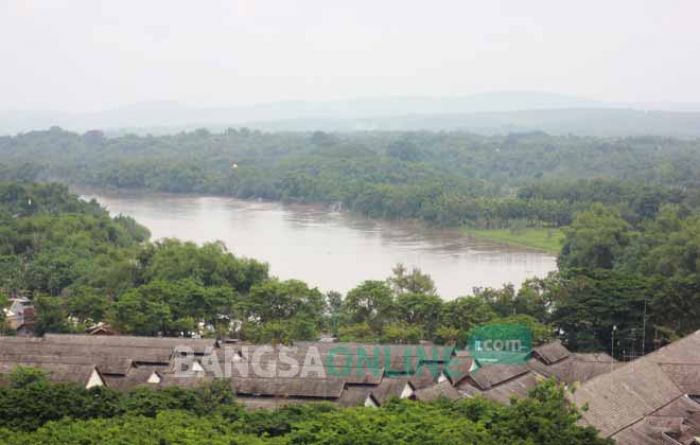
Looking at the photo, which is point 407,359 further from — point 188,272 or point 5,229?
point 5,229

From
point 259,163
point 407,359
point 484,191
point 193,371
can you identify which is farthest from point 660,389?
point 259,163

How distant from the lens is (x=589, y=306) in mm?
19484

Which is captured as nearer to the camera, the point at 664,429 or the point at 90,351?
the point at 664,429

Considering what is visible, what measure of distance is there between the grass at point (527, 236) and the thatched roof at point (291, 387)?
68.9ft

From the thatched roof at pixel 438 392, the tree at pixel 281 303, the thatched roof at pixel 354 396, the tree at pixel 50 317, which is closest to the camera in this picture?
the thatched roof at pixel 438 392

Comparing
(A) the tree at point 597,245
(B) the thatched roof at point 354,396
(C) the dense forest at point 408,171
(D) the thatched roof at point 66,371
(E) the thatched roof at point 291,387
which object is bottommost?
(C) the dense forest at point 408,171

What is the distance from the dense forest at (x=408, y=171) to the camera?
40656mm

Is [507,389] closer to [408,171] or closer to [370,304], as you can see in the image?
[370,304]

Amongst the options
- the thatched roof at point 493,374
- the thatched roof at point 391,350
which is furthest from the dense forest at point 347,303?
the thatched roof at point 493,374

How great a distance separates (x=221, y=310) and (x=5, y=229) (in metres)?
11.6

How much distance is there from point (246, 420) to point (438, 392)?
2998mm

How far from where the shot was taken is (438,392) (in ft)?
47.3

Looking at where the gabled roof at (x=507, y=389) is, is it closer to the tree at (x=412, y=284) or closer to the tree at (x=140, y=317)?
the tree at (x=412, y=284)

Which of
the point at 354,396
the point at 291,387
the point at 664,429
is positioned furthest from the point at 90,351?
the point at 664,429
